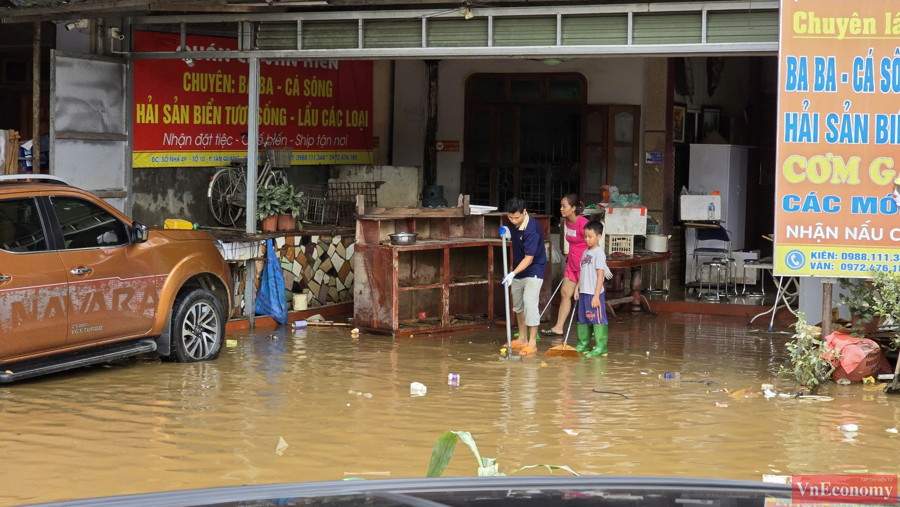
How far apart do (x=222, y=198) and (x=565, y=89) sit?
6388 mm

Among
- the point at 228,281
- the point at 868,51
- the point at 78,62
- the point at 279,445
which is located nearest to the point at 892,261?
the point at 868,51

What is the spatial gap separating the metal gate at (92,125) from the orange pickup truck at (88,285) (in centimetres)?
285

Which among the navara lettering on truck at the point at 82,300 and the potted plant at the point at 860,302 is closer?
the navara lettering on truck at the point at 82,300

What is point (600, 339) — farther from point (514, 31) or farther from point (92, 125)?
point (92, 125)

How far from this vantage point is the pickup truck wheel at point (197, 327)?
9641 mm

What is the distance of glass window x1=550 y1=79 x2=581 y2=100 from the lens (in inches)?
660

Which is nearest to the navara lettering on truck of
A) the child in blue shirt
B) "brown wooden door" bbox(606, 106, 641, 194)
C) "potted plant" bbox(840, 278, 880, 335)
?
the child in blue shirt

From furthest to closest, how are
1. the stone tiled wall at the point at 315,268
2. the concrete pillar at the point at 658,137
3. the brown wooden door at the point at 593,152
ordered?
the brown wooden door at the point at 593,152 → the concrete pillar at the point at 658,137 → the stone tiled wall at the point at 315,268

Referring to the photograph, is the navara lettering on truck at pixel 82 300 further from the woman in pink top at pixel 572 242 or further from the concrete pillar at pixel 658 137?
the concrete pillar at pixel 658 137

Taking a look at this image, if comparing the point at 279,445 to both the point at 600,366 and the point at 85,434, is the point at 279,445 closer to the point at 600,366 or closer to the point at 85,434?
the point at 85,434

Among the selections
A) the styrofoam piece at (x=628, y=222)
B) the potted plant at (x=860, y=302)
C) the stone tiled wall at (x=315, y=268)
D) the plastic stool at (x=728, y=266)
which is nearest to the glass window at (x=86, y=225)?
the stone tiled wall at (x=315, y=268)

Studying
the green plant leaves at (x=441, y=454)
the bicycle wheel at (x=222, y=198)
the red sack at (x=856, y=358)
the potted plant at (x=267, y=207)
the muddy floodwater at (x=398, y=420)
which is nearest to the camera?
the green plant leaves at (x=441, y=454)

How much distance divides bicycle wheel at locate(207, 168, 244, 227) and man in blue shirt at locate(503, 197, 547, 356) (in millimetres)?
4849
